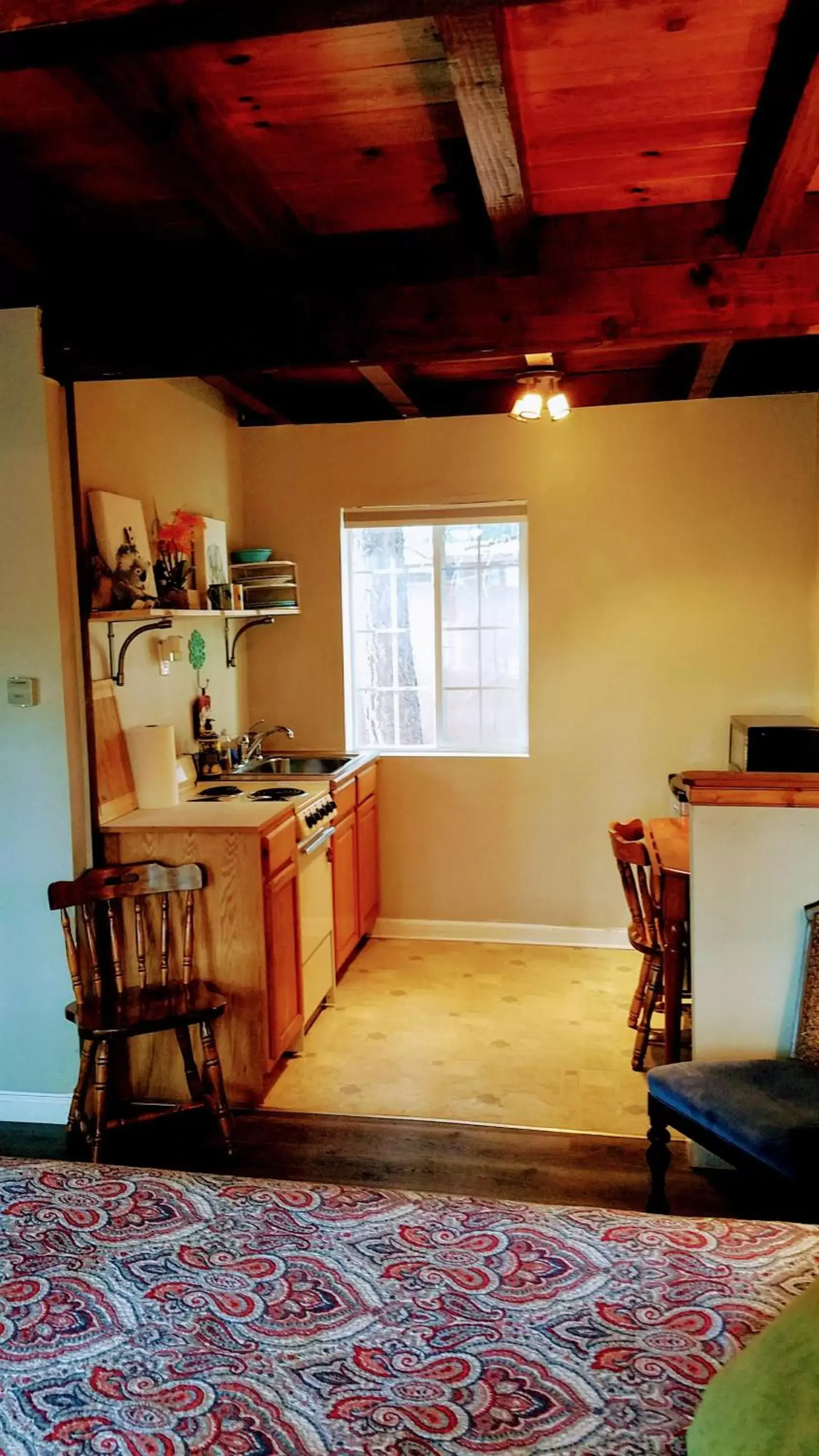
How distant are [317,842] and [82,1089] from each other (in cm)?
120

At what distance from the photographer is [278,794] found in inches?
145

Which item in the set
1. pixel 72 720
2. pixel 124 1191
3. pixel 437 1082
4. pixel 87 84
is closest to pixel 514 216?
pixel 87 84

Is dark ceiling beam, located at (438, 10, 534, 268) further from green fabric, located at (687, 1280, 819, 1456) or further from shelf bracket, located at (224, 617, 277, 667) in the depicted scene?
shelf bracket, located at (224, 617, 277, 667)

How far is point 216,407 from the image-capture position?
4.46 metres

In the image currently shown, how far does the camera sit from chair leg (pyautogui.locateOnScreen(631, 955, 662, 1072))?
338cm

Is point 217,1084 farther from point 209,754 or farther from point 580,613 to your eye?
point 580,613

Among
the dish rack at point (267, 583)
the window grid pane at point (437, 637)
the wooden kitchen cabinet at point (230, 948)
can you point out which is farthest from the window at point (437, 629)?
the wooden kitchen cabinet at point (230, 948)

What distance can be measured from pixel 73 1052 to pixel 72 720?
3.51 feet

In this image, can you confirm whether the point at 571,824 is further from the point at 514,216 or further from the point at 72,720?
the point at 514,216

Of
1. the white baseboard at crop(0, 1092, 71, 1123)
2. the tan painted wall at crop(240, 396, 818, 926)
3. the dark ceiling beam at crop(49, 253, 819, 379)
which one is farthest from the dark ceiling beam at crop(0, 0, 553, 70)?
the tan painted wall at crop(240, 396, 818, 926)

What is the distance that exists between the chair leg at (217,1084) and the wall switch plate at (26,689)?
111 cm

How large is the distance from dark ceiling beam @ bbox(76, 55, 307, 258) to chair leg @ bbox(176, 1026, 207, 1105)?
232 centimetres

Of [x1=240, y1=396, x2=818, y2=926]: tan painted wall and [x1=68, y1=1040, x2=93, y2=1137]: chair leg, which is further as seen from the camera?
[x1=240, y1=396, x2=818, y2=926]: tan painted wall

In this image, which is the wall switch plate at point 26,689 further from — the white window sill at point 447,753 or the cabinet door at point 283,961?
the white window sill at point 447,753
